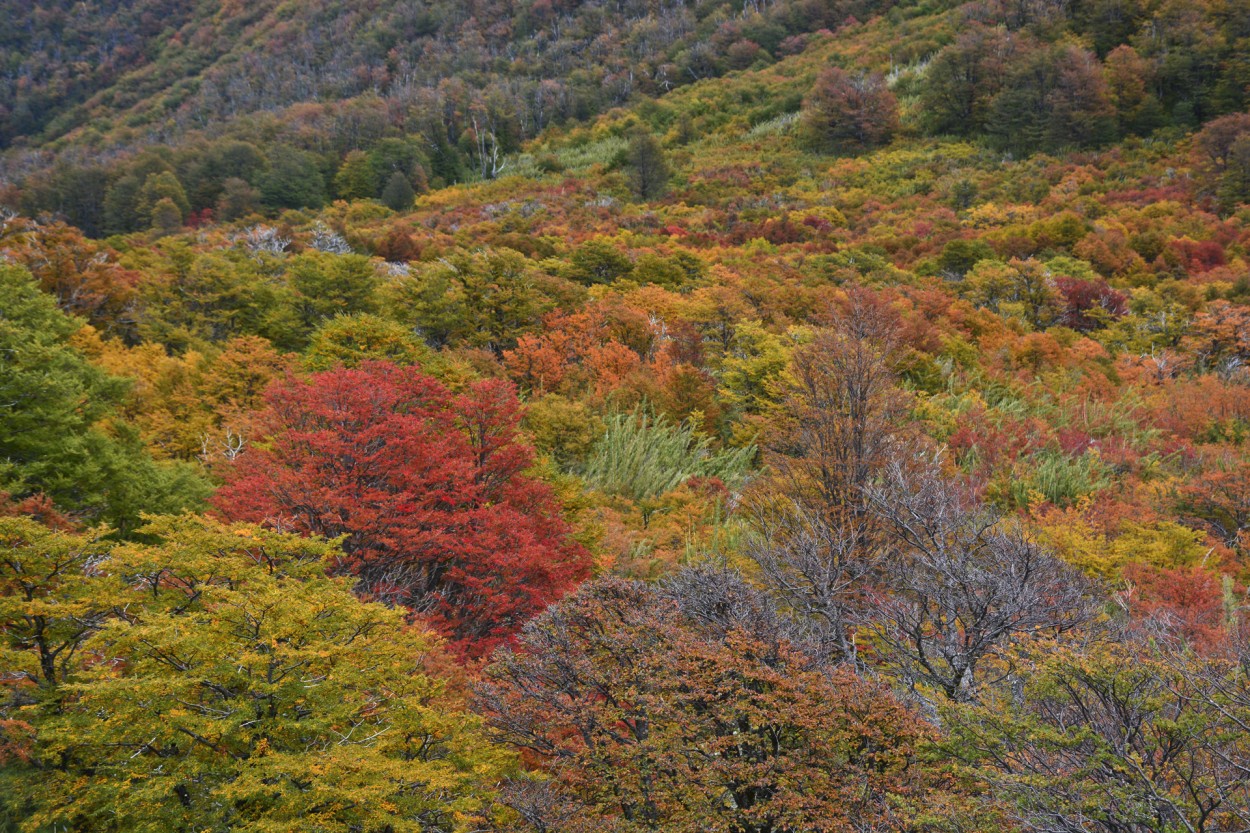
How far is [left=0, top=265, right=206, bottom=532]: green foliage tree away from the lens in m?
11.6

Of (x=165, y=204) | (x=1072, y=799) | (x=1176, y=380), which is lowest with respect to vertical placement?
(x=1176, y=380)

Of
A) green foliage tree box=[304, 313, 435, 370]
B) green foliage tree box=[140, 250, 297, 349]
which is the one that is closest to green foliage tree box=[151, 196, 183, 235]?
green foliage tree box=[140, 250, 297, 349]

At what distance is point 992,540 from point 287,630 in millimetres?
8828

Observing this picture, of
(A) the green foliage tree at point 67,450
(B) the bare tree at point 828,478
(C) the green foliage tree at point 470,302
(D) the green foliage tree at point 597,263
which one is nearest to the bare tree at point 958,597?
(B) the bare tree at point 828,478

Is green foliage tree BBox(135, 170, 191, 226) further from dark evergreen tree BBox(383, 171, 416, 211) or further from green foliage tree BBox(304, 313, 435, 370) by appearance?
green foliage tree BBox(304, 313, 435, 370)

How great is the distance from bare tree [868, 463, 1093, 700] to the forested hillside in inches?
3.4

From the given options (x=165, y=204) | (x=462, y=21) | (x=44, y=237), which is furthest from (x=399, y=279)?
(x=462, y=21)

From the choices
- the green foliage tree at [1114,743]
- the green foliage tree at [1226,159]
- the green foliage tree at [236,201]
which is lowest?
the green foliage tree at [1226,159]

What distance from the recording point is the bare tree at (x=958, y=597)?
8.66 meters

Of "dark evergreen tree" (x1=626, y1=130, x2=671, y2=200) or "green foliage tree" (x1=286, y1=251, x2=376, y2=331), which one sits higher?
"green foliage tree" (x1=286, y1=251, x2=376, y2=331)

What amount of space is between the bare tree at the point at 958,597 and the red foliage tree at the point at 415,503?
16.5 feet

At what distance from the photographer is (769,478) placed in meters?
14.8

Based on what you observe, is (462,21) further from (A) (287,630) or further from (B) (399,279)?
(A) (287,630)

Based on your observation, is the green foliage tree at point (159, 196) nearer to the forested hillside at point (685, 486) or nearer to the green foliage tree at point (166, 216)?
the green foliage tree at point (166, 216)
